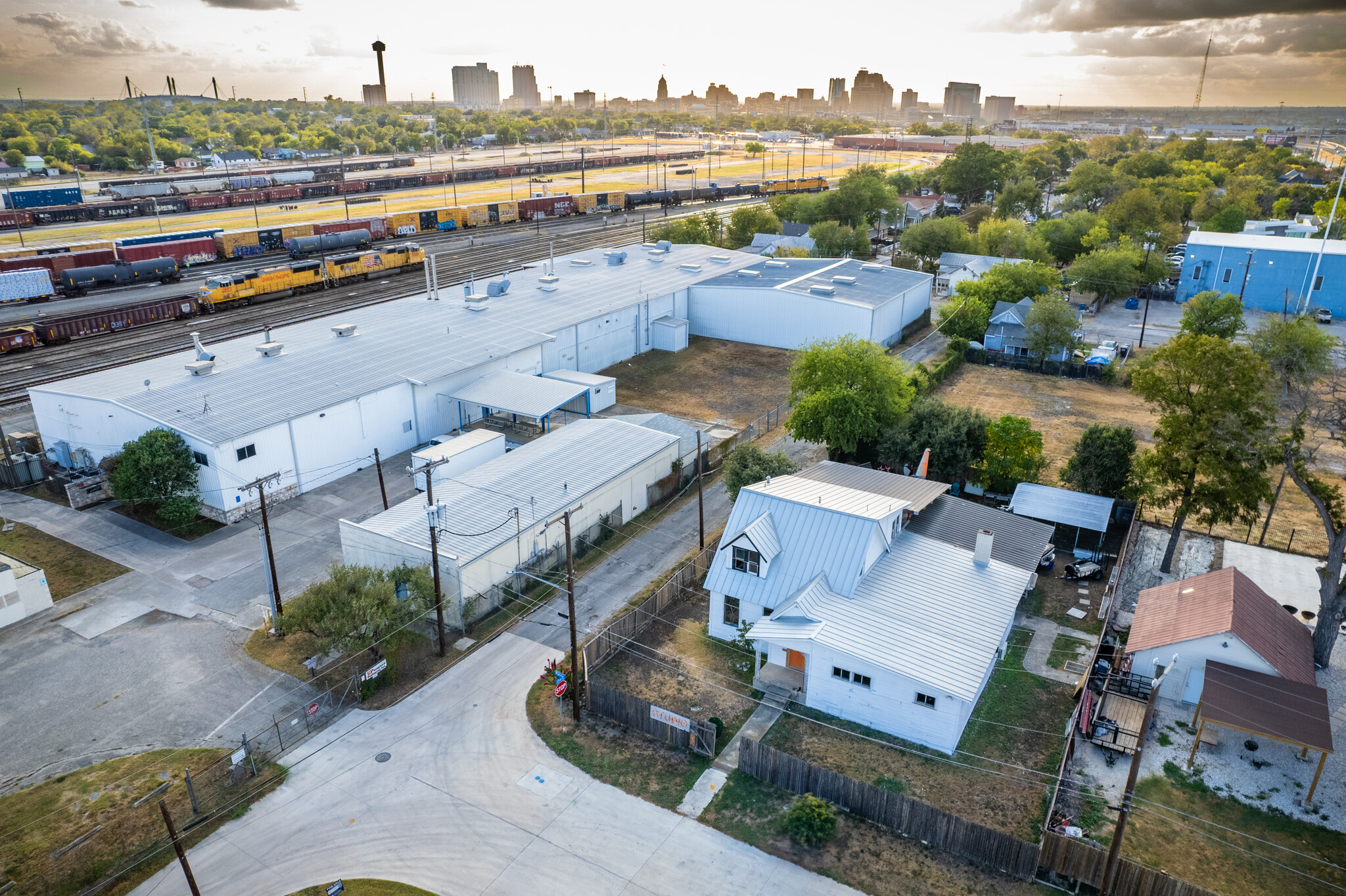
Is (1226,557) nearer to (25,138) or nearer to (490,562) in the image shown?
(490,562)

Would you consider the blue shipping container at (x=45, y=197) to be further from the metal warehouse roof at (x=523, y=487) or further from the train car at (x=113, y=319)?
the metal warehouse roof at (x=523, y=487)

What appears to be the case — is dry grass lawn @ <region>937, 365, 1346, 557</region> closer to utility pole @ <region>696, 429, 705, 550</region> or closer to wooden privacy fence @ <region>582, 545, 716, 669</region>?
utility pole @ <region>696, 429, 705, 550</region>

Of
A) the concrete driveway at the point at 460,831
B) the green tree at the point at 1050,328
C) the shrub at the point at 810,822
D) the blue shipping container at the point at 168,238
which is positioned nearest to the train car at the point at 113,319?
the blue shipping container at the point at 168,238

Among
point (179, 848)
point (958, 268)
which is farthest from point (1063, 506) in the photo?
point (958, 268)

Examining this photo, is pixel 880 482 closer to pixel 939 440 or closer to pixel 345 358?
pixel 939 440

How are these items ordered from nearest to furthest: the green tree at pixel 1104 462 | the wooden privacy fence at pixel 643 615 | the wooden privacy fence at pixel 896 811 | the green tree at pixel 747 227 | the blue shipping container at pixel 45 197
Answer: the wooden privacy fence at pixel 896 811 < the wooden privacy fence at pixel 643 615 < the green tree at pixel 1104 462 < the green tree at pixel 747 227 < the blue shipping container at pixel 45 197

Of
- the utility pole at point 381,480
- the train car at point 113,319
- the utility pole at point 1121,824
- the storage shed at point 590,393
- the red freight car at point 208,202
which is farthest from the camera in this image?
the red freight car at point 208,202

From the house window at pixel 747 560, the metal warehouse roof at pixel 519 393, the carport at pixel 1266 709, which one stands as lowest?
the carport at pixel 1266 709
